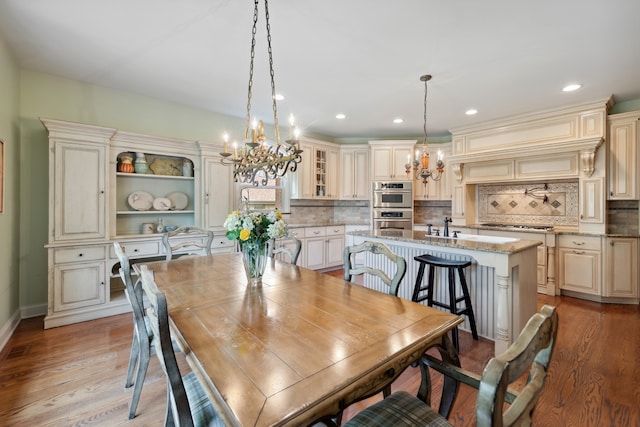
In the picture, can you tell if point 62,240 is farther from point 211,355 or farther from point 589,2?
point 589,2

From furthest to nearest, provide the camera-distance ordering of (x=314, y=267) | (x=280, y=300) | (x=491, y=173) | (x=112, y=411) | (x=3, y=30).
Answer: (x=314, y=267) → (x=491, y=173) → (x=3, y=30) → (x=112, y=411) → (x=280, y=300)

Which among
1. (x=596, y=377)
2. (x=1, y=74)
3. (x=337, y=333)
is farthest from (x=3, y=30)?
(x=596, y=377)

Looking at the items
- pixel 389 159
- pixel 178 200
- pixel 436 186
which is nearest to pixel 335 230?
pixel 389 159

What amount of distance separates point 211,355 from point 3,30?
3.24 meters

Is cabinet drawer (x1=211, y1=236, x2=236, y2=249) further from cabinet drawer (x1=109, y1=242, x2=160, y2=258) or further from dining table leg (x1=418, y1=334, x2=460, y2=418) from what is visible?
dining table leg (x1=418, y1=334, x2=460, y2=418)

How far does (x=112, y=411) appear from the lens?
1773 mm

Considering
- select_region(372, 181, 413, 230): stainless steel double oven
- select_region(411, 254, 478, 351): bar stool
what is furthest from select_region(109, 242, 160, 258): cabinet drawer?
select_region(372, 181, 413, 230): stainless steel double oven

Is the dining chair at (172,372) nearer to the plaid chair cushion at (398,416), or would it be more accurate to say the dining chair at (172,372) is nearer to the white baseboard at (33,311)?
the plaid chair cushion at (398,416)

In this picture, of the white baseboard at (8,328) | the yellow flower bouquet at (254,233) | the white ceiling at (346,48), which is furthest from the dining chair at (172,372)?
the white baseboard at (8,328)

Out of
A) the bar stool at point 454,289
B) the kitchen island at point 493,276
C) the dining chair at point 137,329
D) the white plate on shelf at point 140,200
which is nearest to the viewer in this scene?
the dining chair at point 137,329

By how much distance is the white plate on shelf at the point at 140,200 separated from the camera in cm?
367

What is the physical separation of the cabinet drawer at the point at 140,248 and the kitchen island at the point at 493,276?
2414 mm

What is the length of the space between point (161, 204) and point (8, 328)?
5.99 ft

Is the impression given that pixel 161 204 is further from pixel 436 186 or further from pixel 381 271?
pixel 436 186
